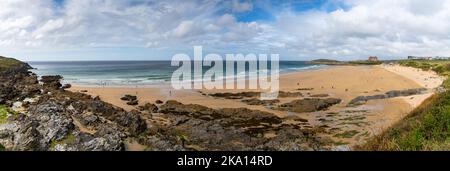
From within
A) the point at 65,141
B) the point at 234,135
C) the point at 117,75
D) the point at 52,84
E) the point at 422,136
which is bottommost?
the point at 234,135

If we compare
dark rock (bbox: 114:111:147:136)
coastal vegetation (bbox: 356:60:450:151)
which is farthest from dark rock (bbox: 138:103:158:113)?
coastal vegetation (bbox: 356:60:450:151)

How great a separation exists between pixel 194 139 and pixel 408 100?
70.1 feet

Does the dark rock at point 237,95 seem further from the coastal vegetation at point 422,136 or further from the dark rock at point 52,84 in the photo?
the coastal vegetation at point 422,136

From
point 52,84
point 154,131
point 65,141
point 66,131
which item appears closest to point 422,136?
point 154,131

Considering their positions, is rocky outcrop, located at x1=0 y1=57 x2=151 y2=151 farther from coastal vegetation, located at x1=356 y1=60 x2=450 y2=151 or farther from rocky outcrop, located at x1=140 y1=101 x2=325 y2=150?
coastal vegetation, located at x1=356 y1=60 x2=450 y2=151

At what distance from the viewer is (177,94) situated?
36125 mm

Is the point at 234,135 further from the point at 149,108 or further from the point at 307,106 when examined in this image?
the point at 149,108

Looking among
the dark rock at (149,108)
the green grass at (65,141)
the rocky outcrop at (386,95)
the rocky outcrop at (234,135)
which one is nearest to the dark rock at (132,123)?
the rocky outcrop at (234,135)
